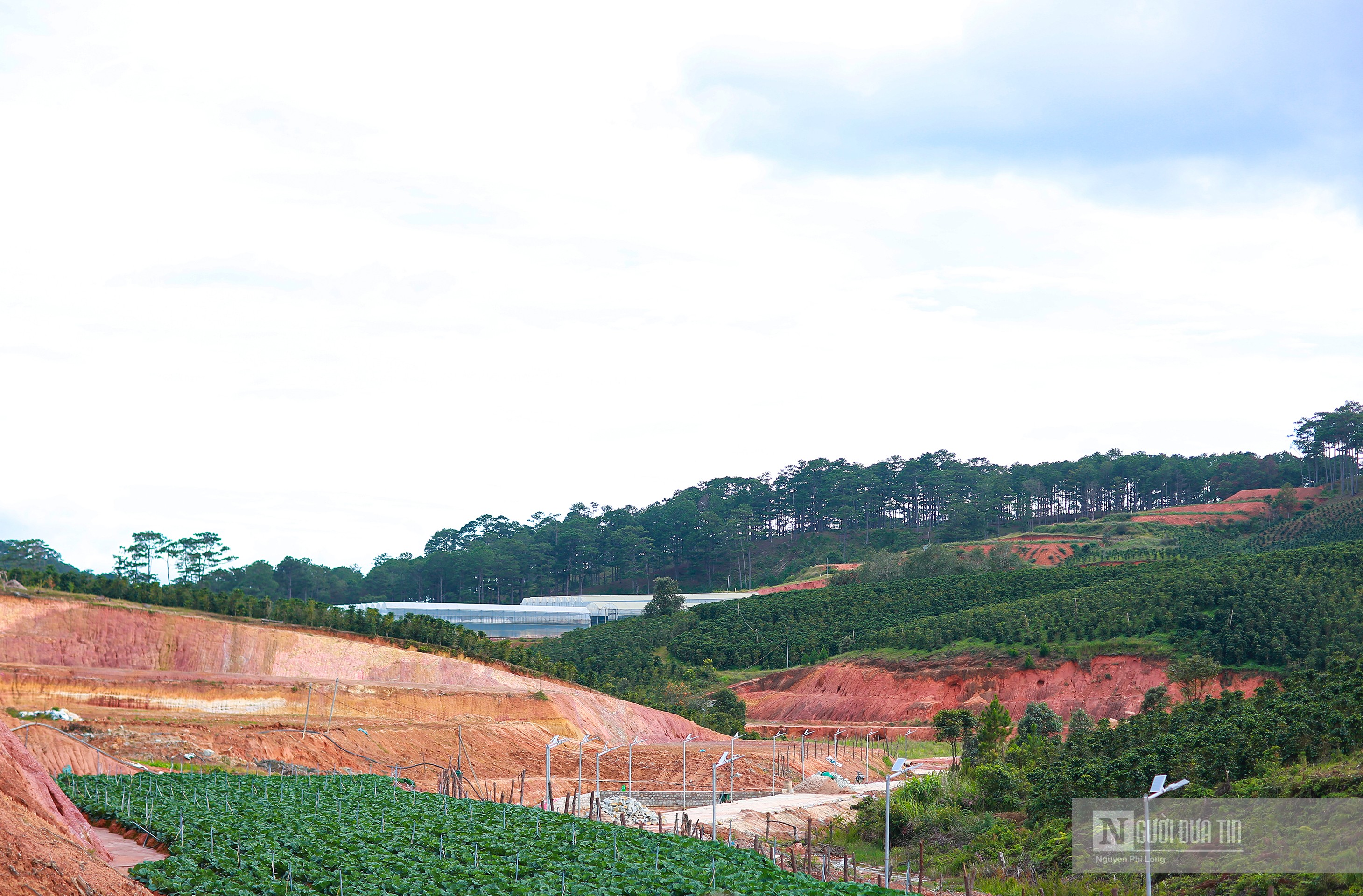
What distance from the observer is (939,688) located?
237 feet

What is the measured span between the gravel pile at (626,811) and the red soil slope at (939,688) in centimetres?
3210

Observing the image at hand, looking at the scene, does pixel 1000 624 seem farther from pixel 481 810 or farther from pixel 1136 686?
pixel 481 810

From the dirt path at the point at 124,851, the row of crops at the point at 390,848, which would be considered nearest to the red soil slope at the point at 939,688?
the row of crops at the point at 390,848

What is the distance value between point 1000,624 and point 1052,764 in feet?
138

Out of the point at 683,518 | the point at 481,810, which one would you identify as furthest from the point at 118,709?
the point at 683,518

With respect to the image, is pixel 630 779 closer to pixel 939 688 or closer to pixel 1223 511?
pixel 939 688

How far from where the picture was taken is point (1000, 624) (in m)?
75.9

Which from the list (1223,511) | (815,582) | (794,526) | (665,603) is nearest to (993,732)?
(665,603)

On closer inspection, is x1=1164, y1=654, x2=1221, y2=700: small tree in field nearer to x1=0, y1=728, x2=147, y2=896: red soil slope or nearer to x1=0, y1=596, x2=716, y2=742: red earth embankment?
x1=0, y1=596, x2=716, y2=742: red earth embankment

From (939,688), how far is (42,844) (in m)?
62.5

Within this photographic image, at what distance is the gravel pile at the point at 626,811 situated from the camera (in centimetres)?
3728

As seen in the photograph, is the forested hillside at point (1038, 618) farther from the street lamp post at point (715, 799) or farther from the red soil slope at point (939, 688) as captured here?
the street lamp post at point (715, 799)

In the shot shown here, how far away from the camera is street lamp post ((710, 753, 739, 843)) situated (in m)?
27.3

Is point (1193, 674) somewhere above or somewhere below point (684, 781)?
above
